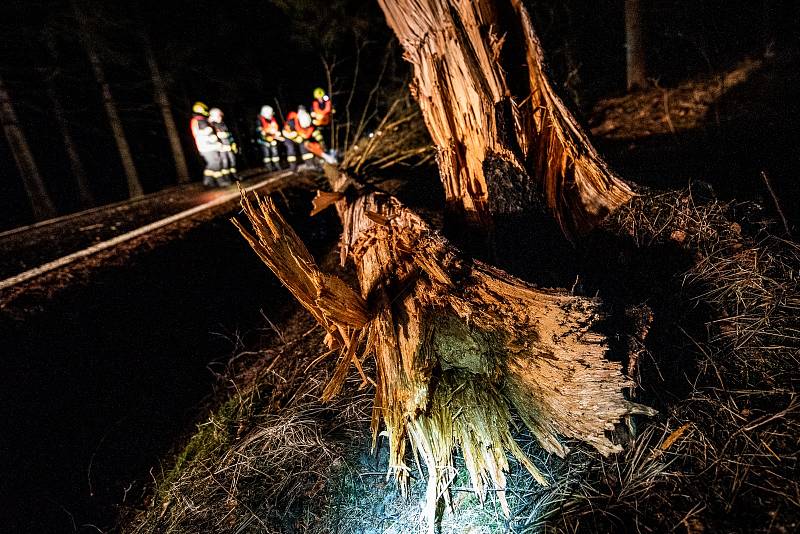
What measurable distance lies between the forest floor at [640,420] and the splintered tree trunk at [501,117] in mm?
231

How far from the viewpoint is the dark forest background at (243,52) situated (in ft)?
27.7

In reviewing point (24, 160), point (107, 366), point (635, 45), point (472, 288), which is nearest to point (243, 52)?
point (24, 160)

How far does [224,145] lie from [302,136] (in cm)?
163

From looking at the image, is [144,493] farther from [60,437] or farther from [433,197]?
[433,197]

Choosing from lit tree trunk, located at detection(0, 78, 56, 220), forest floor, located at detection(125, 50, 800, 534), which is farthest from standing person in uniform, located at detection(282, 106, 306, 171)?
forest floor, located at detection(125, 50, 800, 534)

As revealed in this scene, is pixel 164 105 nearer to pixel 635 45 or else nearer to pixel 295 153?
pixel 295 153

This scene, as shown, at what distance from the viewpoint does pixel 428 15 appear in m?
2.66

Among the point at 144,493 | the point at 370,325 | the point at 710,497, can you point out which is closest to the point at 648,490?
the point at 710,497

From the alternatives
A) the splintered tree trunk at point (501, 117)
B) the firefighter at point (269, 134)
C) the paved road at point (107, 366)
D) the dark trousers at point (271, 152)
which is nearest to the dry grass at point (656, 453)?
the splintered tree trunk at point (501, 117)

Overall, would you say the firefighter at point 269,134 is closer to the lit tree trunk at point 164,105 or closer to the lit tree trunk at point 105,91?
the lit tree trunk at point 164,105

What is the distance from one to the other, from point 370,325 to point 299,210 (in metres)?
5.06

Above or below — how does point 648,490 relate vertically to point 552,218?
below

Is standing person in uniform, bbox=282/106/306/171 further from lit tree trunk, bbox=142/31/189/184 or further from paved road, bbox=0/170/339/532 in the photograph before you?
lit tree trunk, bbox=142/31/189/184

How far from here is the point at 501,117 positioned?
8.60 ft
